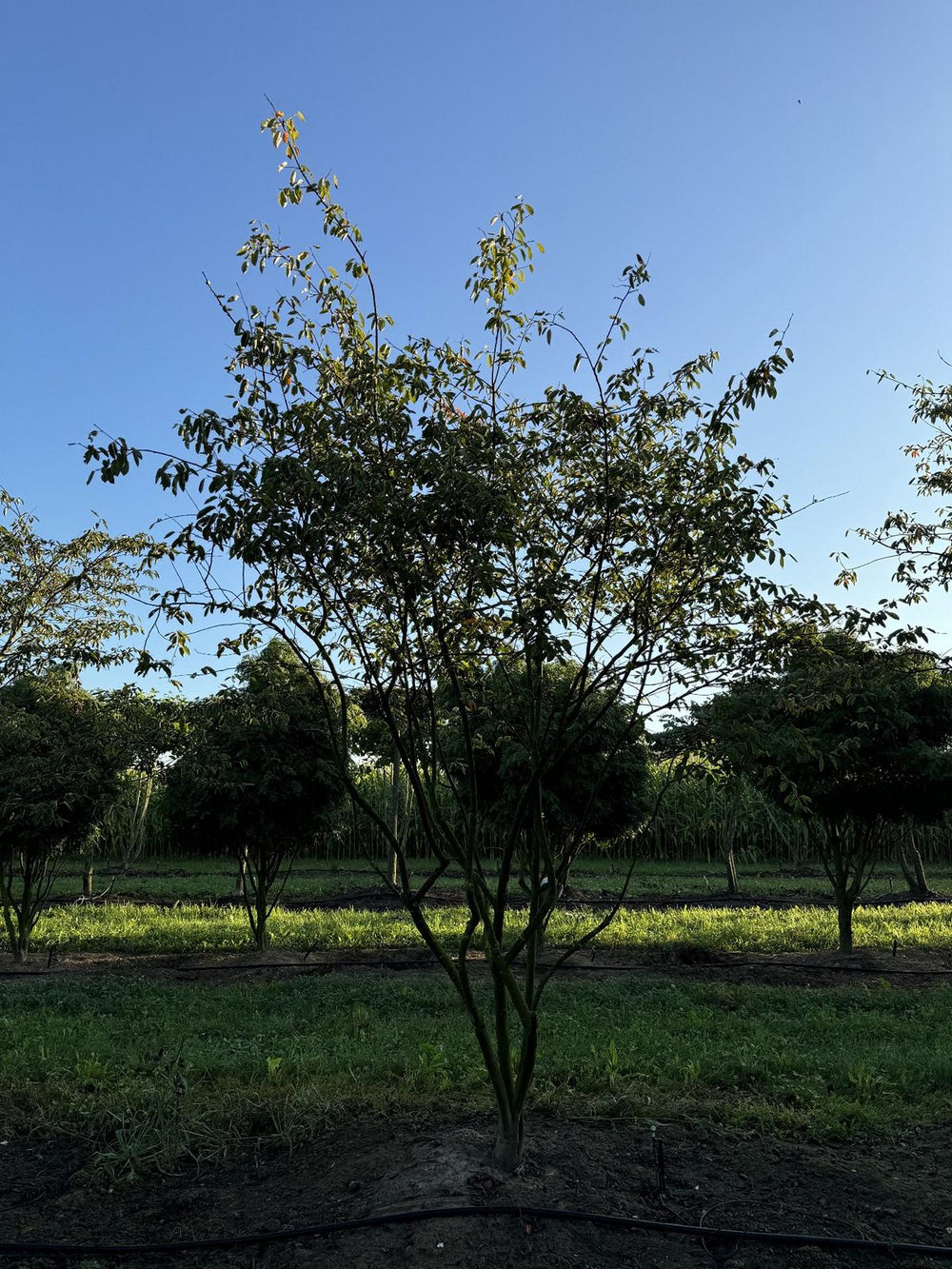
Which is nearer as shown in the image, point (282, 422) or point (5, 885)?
point (282, 422)

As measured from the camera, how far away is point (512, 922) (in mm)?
12938

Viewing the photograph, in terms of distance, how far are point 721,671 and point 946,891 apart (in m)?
17.0

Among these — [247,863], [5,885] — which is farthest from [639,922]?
[5,885]

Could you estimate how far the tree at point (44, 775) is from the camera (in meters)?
9.15

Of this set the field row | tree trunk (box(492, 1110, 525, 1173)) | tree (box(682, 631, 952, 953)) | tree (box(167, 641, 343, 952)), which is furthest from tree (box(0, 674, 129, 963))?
tree (box(682, 631, 952, 953))

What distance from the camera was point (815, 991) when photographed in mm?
8664

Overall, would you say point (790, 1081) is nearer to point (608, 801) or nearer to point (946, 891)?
point (608, 801)

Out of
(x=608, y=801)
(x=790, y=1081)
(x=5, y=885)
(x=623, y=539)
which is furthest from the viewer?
(x=608, y=801)

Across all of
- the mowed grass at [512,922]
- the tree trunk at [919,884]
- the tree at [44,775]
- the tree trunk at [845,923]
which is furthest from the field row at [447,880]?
the tree trunk at [845,923]

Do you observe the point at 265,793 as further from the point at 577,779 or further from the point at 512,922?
the point at 512,922

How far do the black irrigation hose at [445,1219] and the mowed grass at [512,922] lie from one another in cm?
742

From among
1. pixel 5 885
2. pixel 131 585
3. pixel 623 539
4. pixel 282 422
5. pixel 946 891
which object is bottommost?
pixel 946 891

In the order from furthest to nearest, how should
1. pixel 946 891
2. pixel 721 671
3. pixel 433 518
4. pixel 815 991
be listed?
pixel 946 891, pixel 815 991, pixel 721 671, pixel 433 518

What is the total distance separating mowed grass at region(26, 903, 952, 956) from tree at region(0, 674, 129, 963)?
1.51m
